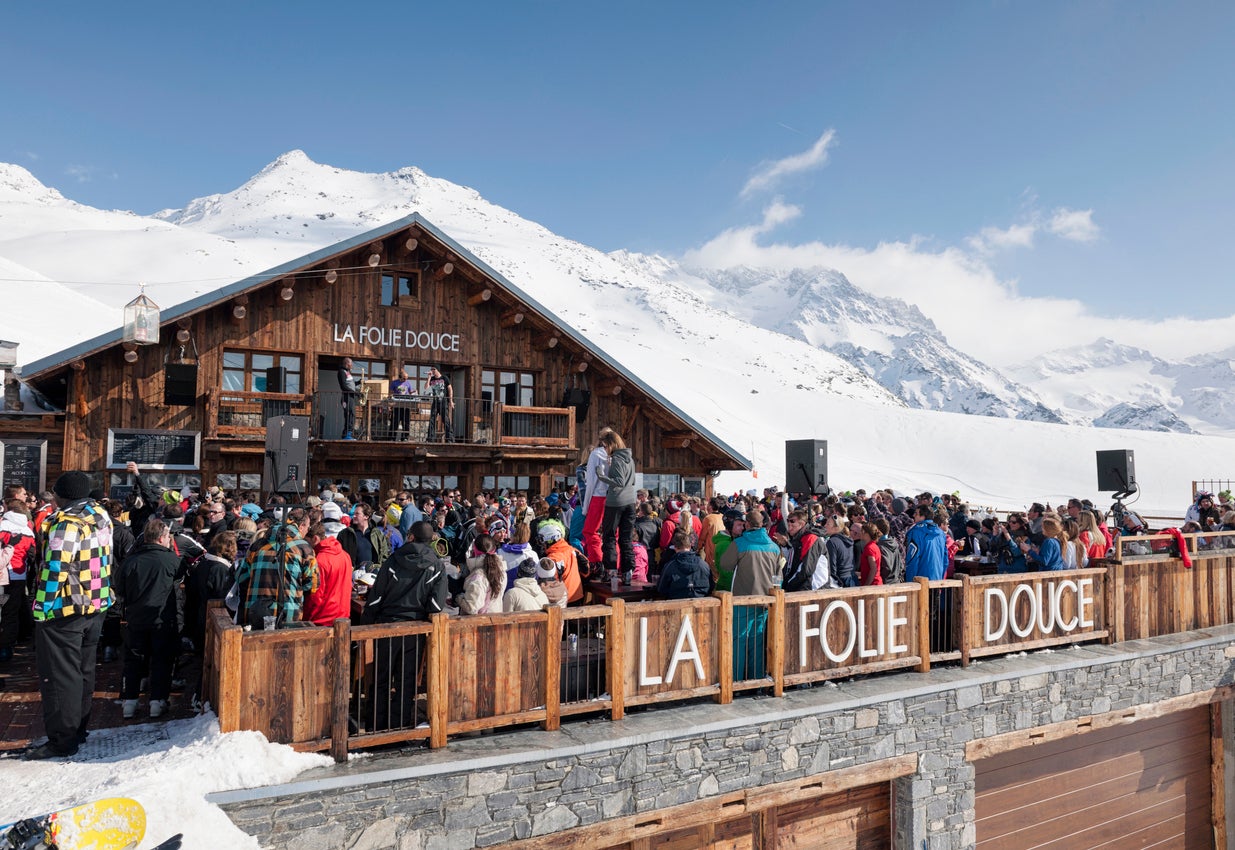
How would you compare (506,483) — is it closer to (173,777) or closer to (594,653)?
(594,653)

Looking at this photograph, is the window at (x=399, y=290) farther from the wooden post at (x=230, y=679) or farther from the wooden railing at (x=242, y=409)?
the wooden post at (x=230, y=679)

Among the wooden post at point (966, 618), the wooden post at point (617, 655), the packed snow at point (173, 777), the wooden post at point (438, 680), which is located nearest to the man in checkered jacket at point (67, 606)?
the packed snow at point (173, 777)

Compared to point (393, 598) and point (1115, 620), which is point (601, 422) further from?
point (393, 598)

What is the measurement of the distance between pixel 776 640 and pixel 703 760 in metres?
1.30

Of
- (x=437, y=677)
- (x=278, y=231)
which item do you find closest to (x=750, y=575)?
(x=437, y=677)

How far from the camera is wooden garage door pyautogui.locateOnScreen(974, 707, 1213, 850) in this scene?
31.2ft

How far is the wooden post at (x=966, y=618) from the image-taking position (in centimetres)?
893

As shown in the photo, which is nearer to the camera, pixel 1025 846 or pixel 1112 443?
pixel 1025 846

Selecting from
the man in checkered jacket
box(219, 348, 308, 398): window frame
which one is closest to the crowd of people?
the man in checkered jacket

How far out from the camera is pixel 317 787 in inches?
220

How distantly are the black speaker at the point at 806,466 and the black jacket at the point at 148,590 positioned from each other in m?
11.7

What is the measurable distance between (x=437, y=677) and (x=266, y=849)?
1.51 m

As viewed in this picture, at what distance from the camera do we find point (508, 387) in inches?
802

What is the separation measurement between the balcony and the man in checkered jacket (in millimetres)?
9418
